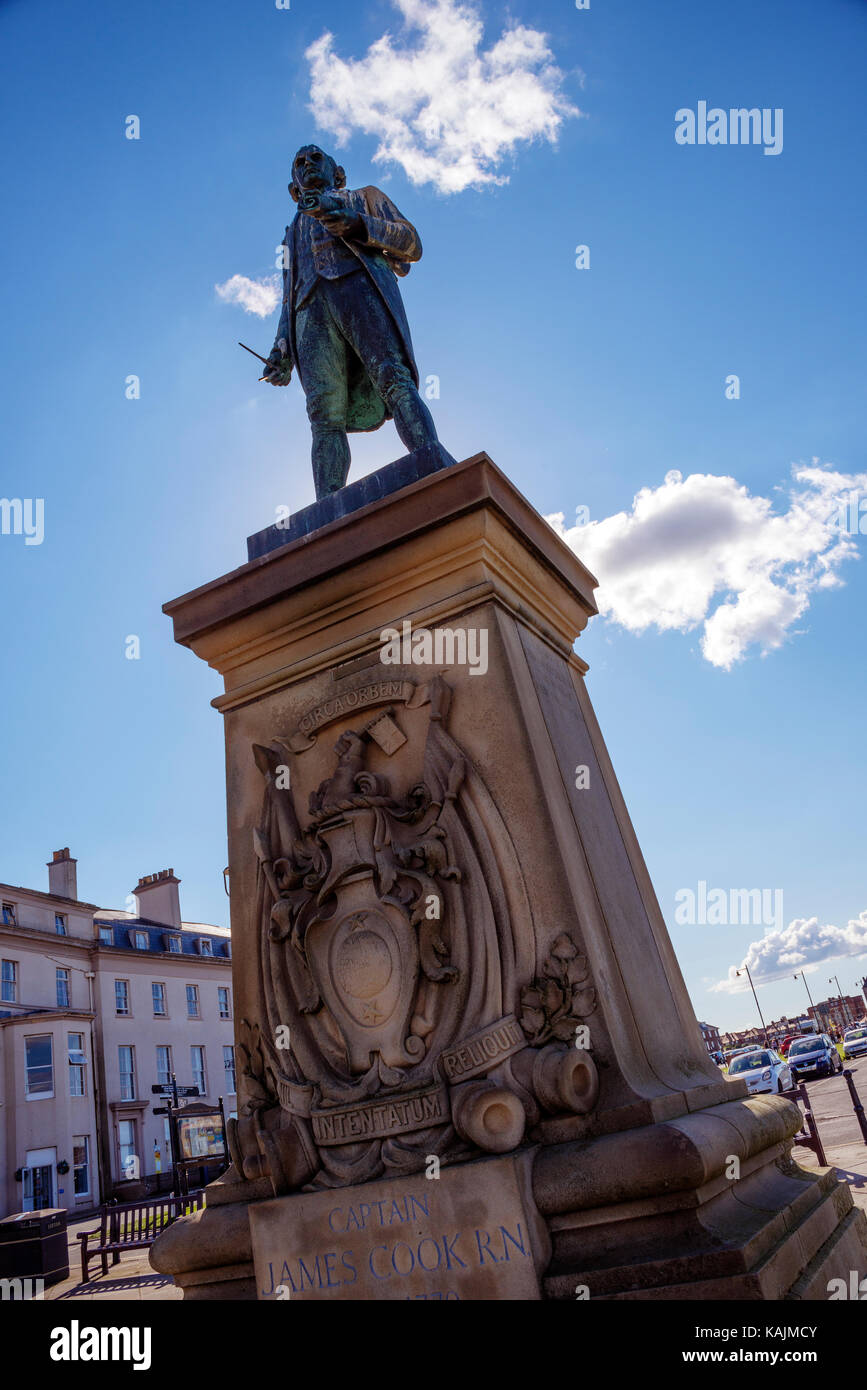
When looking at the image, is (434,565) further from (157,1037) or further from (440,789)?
(157,1037)

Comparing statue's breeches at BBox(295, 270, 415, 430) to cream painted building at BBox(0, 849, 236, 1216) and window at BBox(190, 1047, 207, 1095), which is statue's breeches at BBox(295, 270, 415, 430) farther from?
window at BBox(190, 1047, 207, 1095)

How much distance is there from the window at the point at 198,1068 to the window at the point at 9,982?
425 inches

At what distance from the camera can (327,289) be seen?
4.98 metres

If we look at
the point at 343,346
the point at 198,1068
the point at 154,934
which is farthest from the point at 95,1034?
the point at 343,346

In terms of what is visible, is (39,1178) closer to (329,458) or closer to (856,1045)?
(856,1045)

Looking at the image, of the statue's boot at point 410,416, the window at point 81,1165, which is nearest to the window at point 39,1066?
the window at point 81,1165

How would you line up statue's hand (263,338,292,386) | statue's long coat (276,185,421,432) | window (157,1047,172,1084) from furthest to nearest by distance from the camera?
window (157,1047,172,1084) < statue's hand (263,338,292,386) < statue's long coat (276,185,421,432)

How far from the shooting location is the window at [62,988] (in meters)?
38.9

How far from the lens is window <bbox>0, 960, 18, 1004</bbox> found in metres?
36.2

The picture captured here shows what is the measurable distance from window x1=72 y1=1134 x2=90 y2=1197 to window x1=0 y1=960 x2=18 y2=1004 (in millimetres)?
5941

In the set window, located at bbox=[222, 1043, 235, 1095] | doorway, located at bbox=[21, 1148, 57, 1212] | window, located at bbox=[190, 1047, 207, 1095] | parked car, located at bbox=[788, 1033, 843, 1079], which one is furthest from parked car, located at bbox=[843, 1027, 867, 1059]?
doorway, located at bbox=[21, 1148, 57, 1212]

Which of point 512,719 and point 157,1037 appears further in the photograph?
point 157,1037
